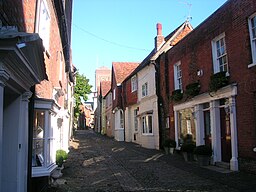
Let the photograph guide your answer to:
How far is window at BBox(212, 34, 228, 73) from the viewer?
12284 mm

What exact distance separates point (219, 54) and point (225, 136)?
3431mm

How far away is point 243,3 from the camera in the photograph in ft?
35.2

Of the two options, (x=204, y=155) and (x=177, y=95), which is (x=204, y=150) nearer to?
(x=204, y=155)

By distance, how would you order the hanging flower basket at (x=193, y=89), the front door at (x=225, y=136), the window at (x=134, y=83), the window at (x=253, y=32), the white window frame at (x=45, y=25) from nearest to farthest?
the white window frame at (x=45, y=25) → the window at (x=253, y=32) → the front door at (x=225, y=136) → the hanging flower basket at (x=193, y=89) → the window at (x=134, y=83)

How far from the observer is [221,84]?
1186 cm

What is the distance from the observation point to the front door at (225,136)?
12.0m

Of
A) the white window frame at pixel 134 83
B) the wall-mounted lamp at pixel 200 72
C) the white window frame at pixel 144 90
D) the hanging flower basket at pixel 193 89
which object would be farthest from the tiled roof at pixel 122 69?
the wall-mounted lamp at pixel 200 72

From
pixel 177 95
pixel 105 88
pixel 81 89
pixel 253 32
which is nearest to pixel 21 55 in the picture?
pixel 253 32

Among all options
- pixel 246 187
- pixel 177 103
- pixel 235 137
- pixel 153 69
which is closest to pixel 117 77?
pixel 153 69

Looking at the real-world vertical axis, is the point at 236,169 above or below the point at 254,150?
below

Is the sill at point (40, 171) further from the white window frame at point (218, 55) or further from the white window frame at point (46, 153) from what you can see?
the white window frame at point (218, 55)

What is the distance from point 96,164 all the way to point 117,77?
21.1 meters

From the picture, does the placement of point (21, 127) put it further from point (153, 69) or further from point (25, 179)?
point (153, 69)

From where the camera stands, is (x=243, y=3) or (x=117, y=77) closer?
(x=243, y=3)
